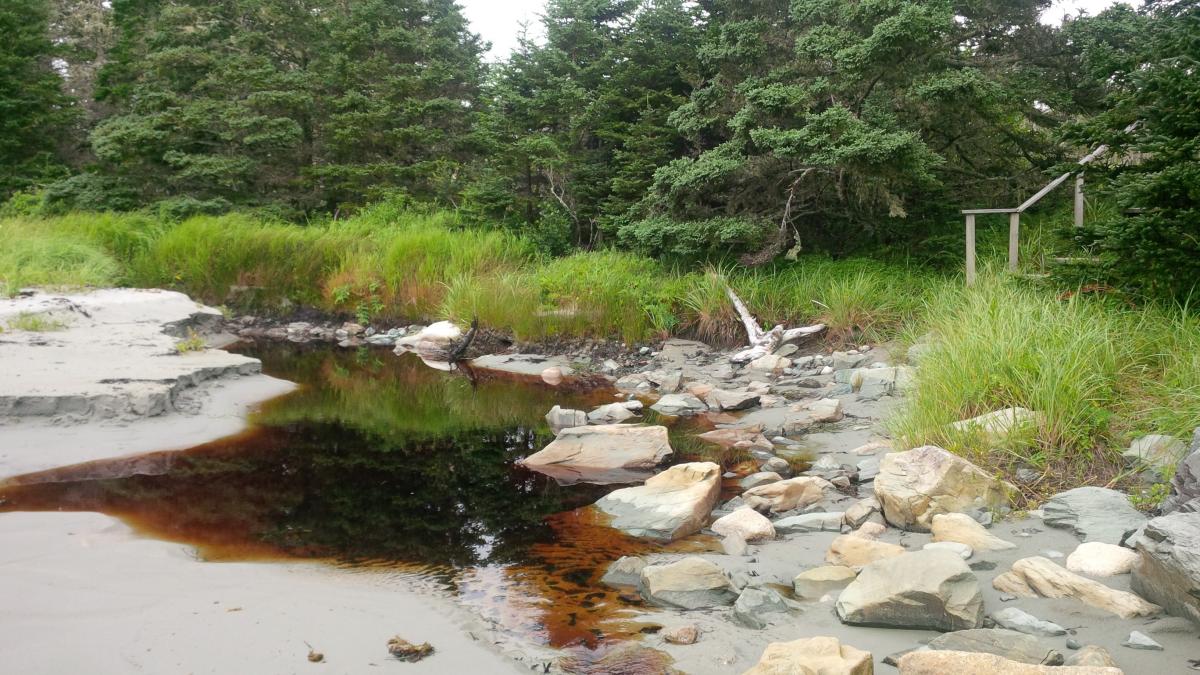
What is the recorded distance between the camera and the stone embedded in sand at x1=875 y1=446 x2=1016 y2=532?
3967 millimetres

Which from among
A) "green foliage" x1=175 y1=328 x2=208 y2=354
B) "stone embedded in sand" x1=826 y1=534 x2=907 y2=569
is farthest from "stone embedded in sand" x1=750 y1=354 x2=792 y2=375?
"green foliage" x1=175 y1=328 x2=208 y2=354

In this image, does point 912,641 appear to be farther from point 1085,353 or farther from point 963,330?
point 963,330

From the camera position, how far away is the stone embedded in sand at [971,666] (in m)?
2.29

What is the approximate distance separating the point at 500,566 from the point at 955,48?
993cm

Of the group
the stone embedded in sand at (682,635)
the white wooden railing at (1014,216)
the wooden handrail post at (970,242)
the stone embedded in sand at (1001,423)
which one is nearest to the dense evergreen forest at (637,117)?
the white wooden railing at (1014,216)

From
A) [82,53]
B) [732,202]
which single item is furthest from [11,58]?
[732,202]

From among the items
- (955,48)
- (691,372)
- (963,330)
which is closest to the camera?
(963,330)

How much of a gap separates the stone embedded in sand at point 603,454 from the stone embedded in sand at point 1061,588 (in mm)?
2823

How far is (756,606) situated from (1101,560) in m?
1.38

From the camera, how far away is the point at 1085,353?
15.5 ft

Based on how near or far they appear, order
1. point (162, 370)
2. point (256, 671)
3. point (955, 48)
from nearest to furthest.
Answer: point (256, 671) < point (162, 370) < point (955, 48)

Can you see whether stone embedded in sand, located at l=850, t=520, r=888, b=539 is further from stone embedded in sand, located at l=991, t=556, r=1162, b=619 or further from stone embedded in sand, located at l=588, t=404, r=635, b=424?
stone embedded in sand, located at l=588, t=404, r=635, b=424

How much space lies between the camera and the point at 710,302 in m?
10.1

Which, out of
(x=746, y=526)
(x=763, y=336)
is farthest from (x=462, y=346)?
(x=746, y=526)
